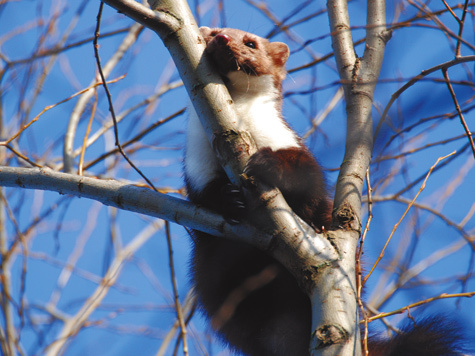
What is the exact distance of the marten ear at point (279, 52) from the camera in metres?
4.82

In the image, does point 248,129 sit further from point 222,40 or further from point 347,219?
point 347,219

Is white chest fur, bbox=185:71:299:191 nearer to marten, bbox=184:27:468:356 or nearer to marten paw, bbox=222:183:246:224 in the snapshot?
marten, bbox=184:27:468:356

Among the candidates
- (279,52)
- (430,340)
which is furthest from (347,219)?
(279,52)

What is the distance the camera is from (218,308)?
372cm

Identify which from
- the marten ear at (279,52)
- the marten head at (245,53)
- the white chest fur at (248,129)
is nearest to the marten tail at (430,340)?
the white chest fur at (248,129)

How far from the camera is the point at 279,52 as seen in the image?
193 inches

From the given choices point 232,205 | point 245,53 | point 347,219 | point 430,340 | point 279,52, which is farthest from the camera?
point 279,52

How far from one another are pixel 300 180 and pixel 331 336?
131cm

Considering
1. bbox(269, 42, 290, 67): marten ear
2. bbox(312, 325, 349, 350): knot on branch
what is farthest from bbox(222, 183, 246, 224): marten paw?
bbox(269, 42, 290, 67): marten ear

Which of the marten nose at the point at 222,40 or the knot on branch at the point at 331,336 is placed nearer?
the knot on branch at the point at 331,336

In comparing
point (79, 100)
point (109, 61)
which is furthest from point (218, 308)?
point (109, 61)

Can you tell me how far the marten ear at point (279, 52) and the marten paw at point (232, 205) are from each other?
86.0 inches

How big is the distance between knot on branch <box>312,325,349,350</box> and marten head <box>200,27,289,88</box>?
2.06 meters

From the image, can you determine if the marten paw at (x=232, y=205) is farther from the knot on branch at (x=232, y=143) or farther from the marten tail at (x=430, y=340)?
the marten tail at (x=430, y=340)
